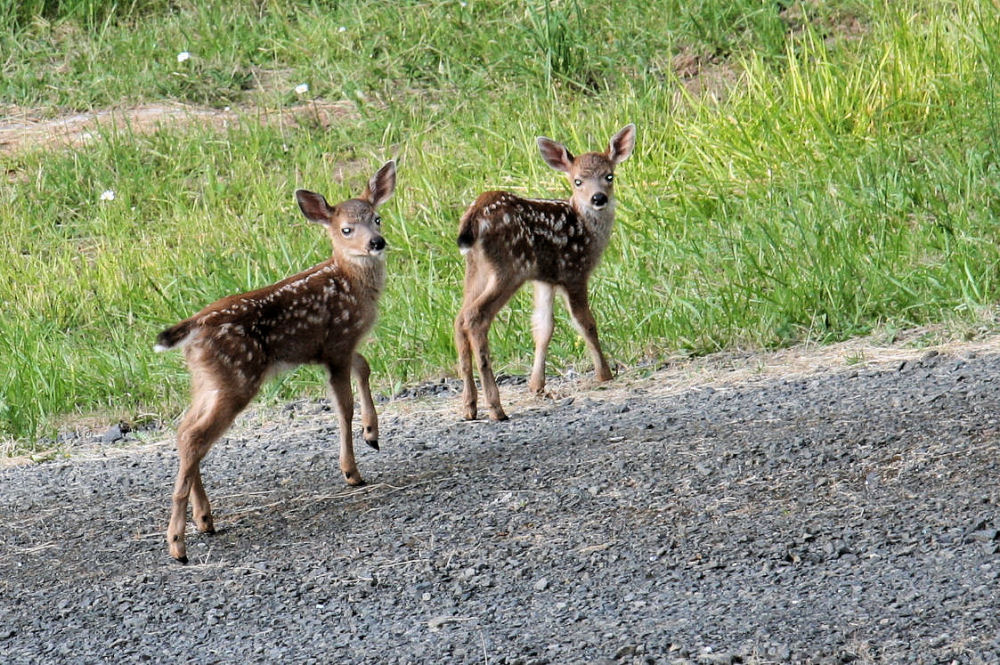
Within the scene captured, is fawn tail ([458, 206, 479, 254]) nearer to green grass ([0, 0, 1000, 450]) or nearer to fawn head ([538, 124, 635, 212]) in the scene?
fawn head ([538, 124, 635, 212])

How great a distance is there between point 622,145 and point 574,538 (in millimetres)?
3588

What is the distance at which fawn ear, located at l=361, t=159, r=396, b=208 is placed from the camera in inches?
274

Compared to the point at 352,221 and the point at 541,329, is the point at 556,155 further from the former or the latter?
the point at 352,221

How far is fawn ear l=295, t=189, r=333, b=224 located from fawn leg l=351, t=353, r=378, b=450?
75 cm

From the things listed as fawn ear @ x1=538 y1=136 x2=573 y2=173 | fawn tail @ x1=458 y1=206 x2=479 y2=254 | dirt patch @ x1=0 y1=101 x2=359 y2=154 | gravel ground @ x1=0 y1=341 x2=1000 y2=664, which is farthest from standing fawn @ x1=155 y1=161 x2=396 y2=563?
dirt patch @ x1=0 y1=101 x2=359 y2=154

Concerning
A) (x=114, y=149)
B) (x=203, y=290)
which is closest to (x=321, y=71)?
(x=114, y=149)

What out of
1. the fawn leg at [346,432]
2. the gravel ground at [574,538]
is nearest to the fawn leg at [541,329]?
the gravel ground at [574,538]

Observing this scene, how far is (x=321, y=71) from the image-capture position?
13500 mm

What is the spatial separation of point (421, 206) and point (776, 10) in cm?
381

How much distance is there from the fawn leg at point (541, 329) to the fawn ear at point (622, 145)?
0.87 meters

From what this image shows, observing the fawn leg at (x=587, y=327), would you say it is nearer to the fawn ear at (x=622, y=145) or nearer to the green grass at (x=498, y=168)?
the green grass at (x=498, y=168)

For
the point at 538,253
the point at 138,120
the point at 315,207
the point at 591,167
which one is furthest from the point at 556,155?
the point at 138,120

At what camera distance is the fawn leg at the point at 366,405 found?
21.0ft

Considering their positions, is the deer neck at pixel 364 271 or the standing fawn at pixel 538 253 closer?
the deer neck at pixel 364 271
